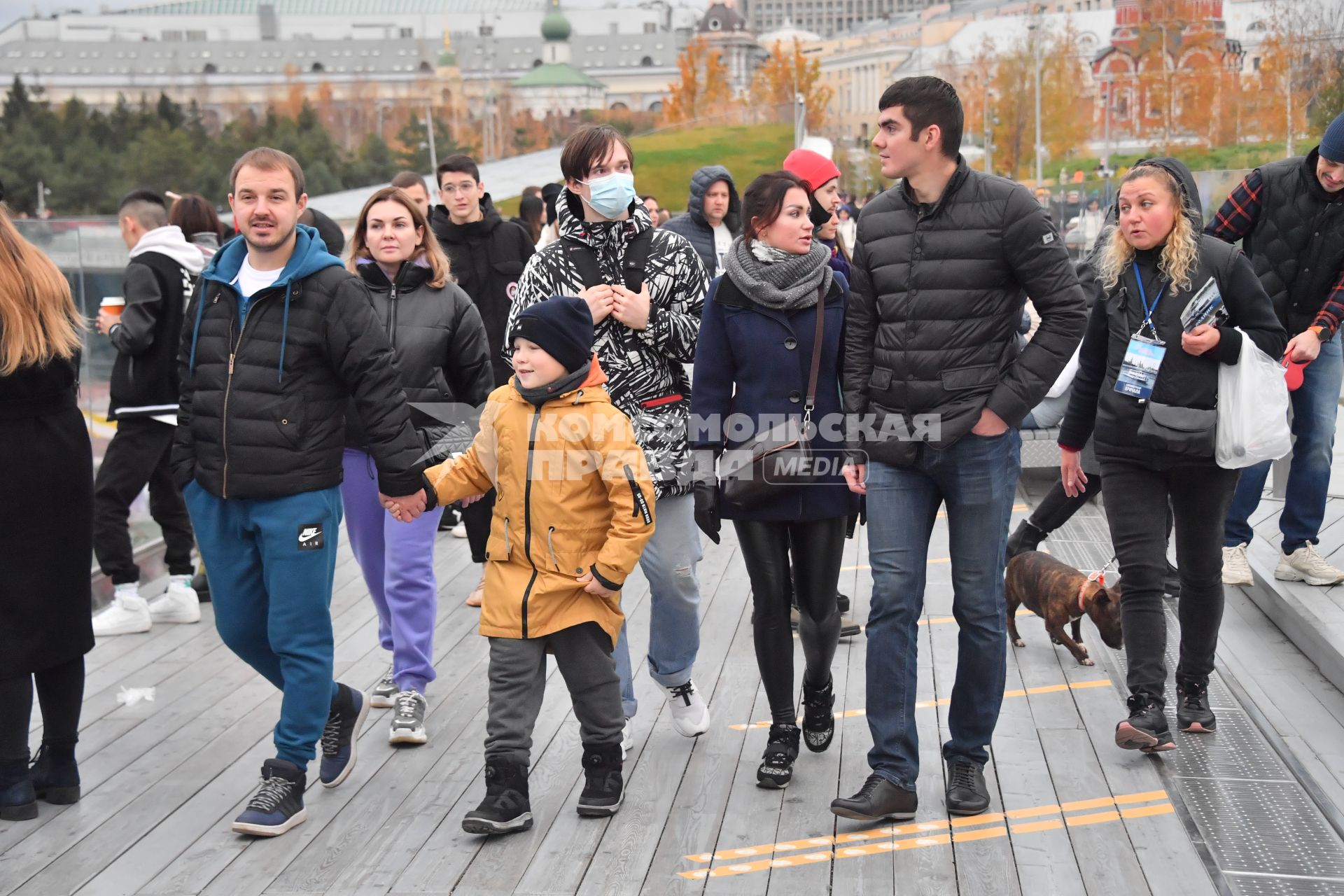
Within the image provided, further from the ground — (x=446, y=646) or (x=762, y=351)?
(x=762, y=351)

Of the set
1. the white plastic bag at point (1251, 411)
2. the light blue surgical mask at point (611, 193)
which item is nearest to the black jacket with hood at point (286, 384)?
the light blue surgical mask at point (611, 193)

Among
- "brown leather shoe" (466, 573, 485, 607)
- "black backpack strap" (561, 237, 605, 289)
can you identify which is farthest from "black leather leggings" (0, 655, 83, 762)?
"brown leather shoe" (466, 573, 485, 607)

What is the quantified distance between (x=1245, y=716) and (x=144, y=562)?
5.74 meters

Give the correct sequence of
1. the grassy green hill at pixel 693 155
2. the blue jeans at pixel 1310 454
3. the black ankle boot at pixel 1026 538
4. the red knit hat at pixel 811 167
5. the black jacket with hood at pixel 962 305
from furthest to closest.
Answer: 1. the grassy green hill at pixel 693 155
2. the black ankle boot at pixel 1026 538
3. the blue jeans at pixel 1310 454
4. the red knit hat at pixel 811 167
5. the black jacket with hood at pixel 962 305

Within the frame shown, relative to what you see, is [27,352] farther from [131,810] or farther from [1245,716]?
[1245,716]

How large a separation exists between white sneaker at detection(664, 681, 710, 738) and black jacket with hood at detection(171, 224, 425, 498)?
127cm

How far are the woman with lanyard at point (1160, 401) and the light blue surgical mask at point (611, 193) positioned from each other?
1.51 m

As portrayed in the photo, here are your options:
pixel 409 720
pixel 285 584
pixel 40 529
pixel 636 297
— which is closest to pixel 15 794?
pixel 40 529

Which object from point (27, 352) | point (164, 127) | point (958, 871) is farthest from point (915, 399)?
point (164, 127)

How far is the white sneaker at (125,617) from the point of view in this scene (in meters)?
6.51

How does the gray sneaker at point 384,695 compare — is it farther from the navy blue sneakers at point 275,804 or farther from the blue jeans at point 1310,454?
the blue jeans at point 1310,454

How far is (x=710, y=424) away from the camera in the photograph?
4355 millimetres

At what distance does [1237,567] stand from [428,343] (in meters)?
4.07

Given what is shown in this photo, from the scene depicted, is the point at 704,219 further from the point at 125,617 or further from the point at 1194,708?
the point at 1194,708
